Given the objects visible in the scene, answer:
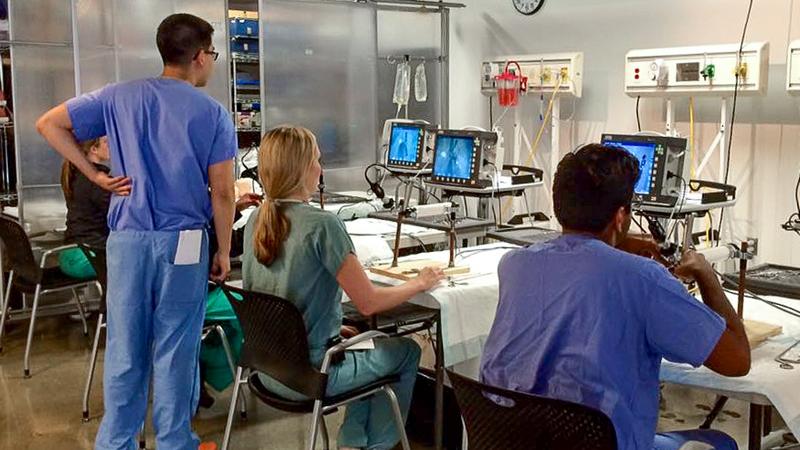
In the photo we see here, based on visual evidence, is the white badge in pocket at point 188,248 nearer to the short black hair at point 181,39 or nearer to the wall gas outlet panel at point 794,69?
the short black hair at point 181,39

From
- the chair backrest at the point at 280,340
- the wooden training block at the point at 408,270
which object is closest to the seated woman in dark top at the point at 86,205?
the wooden training block at the point at 408,270

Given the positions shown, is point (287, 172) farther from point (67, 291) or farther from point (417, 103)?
point (417, 103)

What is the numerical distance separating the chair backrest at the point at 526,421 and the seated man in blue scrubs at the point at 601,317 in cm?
8

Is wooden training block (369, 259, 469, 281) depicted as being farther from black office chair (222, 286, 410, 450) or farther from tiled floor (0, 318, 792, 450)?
tiled floor (0, 318, 792, 450)

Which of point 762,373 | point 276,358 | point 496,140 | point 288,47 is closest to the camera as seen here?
point 762,373

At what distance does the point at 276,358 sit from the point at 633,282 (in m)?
1.23

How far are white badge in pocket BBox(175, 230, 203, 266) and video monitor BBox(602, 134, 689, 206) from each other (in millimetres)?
1908

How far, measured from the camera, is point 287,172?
8.11 ft

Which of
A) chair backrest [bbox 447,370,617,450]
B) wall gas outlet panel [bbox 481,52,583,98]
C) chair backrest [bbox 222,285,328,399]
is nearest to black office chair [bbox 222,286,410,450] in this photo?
chair backrest [bbox 222,285,328,399]

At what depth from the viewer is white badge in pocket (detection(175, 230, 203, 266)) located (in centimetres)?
249

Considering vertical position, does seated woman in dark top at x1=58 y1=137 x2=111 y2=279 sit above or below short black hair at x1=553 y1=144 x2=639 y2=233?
below

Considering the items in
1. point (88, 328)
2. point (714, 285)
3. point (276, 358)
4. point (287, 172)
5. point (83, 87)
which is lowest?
point (88, 328)

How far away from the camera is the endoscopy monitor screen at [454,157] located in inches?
174

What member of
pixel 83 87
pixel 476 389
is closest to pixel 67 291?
pixel 83 87
